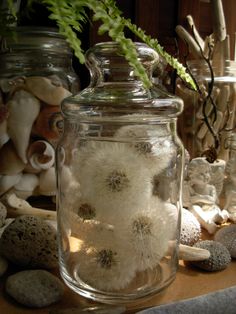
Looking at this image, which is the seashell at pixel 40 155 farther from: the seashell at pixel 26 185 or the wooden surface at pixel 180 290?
the wooden surface at pixel 180 290

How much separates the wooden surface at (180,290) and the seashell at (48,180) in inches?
7.6

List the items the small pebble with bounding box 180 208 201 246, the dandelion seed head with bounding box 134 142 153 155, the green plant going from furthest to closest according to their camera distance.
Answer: the small pebble with bounding box 180 208 201 246 < the dandelion seed head with bounding box 134 142 153 155 < the green plant

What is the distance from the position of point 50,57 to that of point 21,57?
5 cm

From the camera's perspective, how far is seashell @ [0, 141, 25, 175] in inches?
23.0

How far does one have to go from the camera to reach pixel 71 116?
0.41m

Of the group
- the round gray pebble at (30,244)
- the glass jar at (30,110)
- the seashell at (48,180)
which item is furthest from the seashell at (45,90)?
the round gray pebble at (30,244)

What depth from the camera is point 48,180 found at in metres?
0.61

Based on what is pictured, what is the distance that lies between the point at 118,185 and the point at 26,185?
26 cm

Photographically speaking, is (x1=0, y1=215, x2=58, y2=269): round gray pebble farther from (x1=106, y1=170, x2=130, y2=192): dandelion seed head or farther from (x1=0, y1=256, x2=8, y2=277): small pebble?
(x1=106, y1=170, x2=130, y2=192): dandelion seed head

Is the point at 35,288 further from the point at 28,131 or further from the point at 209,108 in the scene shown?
the point at 209,108

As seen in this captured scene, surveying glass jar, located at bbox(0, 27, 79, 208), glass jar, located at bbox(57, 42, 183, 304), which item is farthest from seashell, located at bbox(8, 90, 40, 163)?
glass jar, located at bbox(57, 42, 183, 304)

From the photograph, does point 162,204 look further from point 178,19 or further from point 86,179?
point 178,19

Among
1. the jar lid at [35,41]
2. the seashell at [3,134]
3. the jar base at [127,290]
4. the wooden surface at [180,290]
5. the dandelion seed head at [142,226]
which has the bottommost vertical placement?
the wooden surface at [180,290]

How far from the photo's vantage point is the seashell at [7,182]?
0.59 meters
